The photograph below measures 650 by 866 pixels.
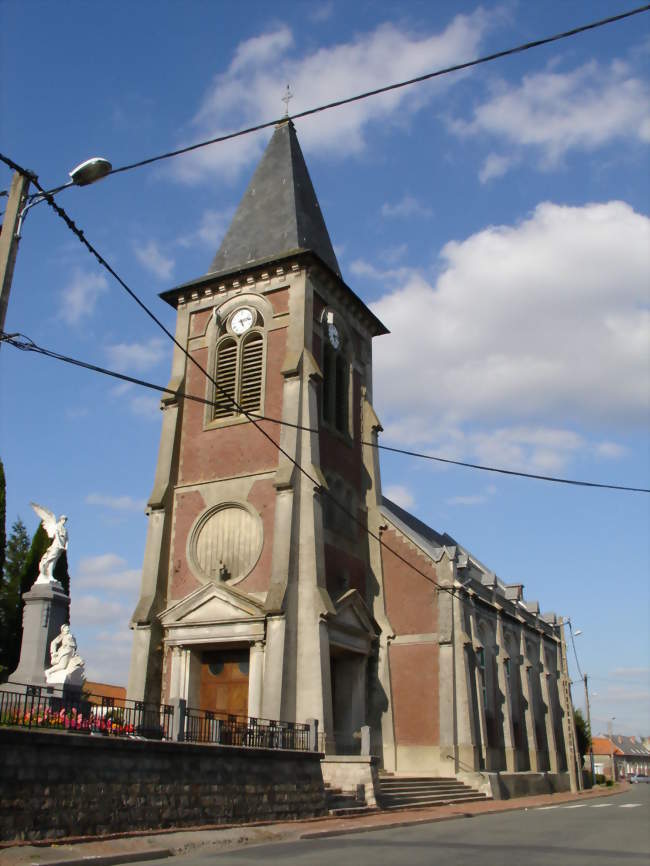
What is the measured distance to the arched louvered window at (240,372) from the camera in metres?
29.3

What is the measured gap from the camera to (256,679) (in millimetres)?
24094

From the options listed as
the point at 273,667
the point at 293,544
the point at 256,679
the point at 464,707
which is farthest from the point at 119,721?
the point at 464,707

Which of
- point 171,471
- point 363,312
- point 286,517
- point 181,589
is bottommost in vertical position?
point 181,589

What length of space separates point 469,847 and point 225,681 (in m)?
14.0

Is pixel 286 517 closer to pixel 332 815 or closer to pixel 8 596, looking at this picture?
pixel 332 815

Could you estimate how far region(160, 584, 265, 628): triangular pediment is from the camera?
25.0m

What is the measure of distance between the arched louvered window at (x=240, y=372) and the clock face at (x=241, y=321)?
31 cm

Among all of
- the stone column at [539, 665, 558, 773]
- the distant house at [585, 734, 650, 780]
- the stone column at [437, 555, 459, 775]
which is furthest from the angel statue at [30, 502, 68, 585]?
the distant house at [585, 734, 650, 780]

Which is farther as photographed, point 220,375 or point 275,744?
point 220,375

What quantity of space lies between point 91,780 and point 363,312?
78.6 ft

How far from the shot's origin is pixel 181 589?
27.3 m

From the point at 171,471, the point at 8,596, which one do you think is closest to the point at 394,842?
the point at 171,471

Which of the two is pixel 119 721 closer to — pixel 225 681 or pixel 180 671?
pixel 180 671

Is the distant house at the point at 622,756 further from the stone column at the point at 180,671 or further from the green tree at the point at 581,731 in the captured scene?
the stone column at the point at 180,671
